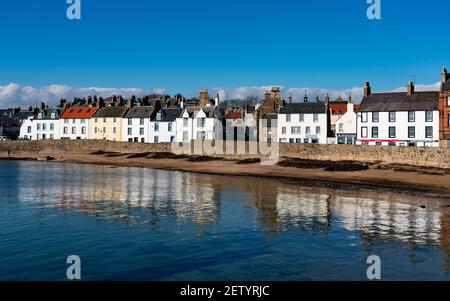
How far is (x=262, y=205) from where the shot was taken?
113ft

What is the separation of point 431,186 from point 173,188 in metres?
24.8

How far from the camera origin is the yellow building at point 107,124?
100812mm

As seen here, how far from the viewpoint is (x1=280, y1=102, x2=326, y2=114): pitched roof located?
81188 mm

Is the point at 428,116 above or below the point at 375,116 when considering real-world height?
below

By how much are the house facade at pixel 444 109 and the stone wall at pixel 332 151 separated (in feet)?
25.3

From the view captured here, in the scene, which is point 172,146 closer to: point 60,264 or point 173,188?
point 173,188

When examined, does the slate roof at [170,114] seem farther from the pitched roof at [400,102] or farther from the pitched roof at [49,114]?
the pitched roof at [400,102]

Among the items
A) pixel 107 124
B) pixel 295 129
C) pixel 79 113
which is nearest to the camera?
pixel 295 129

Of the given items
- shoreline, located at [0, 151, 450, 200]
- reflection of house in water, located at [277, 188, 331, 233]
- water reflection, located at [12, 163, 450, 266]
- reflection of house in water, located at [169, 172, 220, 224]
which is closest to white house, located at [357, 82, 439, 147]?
shoreline, located at [0, 151, 450, 200]

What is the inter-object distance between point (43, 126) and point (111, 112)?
20349 mm

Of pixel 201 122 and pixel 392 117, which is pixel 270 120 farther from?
pixel 392 117

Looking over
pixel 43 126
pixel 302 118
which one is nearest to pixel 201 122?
pixel 302 118

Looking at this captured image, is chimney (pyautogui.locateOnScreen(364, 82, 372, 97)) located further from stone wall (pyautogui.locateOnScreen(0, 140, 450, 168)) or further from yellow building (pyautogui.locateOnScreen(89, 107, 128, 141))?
yellow building (pyautogui.locateOnScreen(89, 107, 128, 141))
